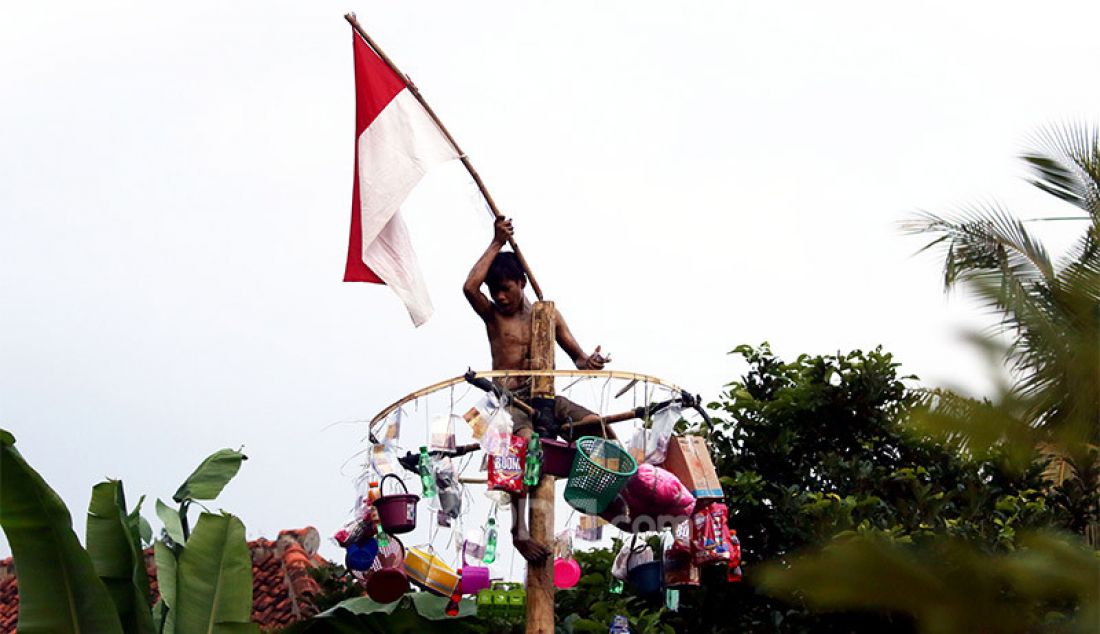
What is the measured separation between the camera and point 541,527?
7195 millimetres

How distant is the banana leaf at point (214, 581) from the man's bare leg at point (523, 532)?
75.3 inches

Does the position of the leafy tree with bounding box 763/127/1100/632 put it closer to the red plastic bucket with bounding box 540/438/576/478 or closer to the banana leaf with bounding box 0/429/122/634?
the red plastic bucket with bounding box 540/438/576/478

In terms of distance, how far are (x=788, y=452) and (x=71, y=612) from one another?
464 cm

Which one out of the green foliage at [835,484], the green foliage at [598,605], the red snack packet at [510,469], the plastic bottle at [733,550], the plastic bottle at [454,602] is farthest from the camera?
the green foliage at [835,484]

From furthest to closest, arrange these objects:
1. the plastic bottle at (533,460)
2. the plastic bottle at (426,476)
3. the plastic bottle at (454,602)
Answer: the plastic bottle at (454,602), the plastic bottle at (426,476), the plastic bottle at (533,460)

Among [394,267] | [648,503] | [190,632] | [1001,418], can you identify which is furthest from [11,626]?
[1001,418]

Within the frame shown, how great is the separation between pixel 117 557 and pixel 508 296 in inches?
105

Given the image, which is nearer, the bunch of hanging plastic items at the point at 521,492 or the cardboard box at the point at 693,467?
the bunch of hanging plastic items at the point at 521,492

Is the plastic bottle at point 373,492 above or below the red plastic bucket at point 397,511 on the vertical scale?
above

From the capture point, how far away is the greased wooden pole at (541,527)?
709 centimetres

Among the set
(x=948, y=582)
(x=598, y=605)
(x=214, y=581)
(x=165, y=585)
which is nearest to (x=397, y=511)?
(x=214, y=581)

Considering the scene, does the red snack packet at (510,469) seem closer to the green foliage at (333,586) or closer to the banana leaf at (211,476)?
the banana leaf at (211,476)

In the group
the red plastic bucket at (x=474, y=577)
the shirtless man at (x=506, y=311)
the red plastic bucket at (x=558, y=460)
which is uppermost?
the shirtless man at (x=506, y=311)

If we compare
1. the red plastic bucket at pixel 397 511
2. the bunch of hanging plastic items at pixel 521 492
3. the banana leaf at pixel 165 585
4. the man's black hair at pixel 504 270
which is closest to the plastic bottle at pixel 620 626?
the bunch of hanging plastic items at pixel 521 492
